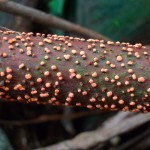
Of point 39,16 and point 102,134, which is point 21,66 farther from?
point 102,134

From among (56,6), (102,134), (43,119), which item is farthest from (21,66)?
(56,6)

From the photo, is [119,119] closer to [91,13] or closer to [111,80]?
[91,13]

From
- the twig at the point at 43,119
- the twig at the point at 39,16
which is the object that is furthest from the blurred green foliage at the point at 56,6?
the twig at the point at 43,119

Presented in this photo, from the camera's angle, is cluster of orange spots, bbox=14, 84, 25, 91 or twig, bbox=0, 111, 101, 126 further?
twig, bbox=0, 111, 101, 126

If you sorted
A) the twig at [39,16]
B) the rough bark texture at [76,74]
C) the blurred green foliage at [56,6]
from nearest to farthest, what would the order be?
the rough bark texture at [76,74] < the twig at [39,16] < the blurred green foliage at [56,6]

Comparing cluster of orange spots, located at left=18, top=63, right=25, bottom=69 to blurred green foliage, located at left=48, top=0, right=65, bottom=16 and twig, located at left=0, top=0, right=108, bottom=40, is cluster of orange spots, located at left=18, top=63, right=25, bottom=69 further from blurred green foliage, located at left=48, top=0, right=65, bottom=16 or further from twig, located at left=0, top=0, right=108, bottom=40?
blurred green foliage, located at left=48, top=0, right=65, bottom=16

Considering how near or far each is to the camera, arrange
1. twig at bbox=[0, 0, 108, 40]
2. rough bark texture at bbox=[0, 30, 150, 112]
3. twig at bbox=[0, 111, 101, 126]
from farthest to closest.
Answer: twig at bbox=[0, 111, 101, 126], twig at bbox=[0, 0, 108, 40], rough bark texture at bbox=[0, 30, 150, 112]

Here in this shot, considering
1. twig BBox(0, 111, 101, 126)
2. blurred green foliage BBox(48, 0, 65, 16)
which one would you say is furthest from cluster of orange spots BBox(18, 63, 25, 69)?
blurred green foliage BBox(48, 0, 65, 16)

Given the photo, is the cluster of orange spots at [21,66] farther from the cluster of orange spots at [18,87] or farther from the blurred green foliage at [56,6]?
the blurred green foliage at [56,6]

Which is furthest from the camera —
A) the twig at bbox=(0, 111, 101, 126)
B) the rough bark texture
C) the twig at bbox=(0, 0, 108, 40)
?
the twig at bbox=(0, 111, 101, 126)
